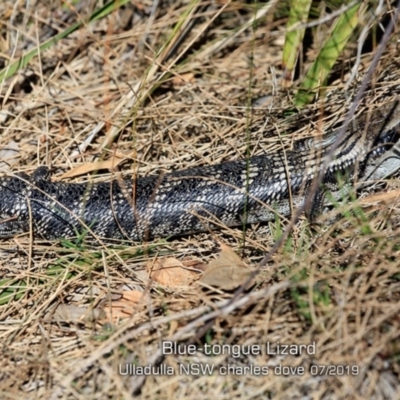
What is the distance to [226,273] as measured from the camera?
379 centimetres

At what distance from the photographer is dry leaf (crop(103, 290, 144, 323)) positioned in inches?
148

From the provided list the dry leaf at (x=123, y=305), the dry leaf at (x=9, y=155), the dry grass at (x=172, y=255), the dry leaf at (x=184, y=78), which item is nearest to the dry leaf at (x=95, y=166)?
the dry grass at (x=172, y=255)

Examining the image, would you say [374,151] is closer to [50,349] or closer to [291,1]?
Result: [291,1]

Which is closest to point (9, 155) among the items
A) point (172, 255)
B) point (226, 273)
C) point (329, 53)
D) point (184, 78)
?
point (184, 78)

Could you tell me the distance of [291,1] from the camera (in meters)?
5.49

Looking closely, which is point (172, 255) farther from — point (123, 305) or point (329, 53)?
point (329, 53)

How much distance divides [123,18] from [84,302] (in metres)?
3.15

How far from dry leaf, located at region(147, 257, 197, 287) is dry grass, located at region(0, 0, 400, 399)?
76 mm

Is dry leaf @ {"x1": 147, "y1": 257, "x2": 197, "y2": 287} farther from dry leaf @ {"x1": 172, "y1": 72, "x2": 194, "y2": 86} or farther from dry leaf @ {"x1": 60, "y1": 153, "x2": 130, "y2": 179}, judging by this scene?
dry leaf @ {"x1": 172, "y1": 72, "x2": 194, "y2": 86}

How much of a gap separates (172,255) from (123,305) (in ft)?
2.11

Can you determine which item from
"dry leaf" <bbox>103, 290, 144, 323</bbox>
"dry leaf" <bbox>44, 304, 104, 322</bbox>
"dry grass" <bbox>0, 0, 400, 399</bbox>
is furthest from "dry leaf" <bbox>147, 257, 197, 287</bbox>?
"dry leaf" <bbox>44, 304, 104, 322</bbox>

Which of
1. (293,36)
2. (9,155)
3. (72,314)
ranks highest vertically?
(293,36)

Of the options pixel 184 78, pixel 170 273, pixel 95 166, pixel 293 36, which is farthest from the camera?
pixel 184 78

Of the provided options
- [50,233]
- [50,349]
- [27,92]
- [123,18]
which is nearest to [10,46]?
[27,92]
